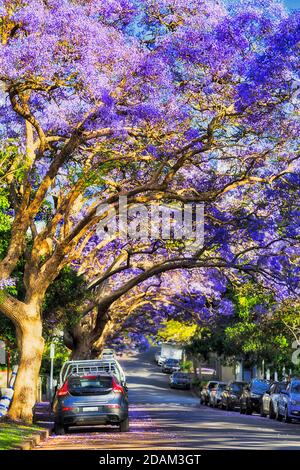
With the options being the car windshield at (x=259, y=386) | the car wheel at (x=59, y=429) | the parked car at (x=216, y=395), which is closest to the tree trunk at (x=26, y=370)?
the car wheel at (x=59, y=429)

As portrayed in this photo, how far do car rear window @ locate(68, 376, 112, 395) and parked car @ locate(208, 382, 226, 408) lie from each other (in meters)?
23.4

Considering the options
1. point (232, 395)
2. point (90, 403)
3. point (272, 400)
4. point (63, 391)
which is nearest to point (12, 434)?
point (90, 403)

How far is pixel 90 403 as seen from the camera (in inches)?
980

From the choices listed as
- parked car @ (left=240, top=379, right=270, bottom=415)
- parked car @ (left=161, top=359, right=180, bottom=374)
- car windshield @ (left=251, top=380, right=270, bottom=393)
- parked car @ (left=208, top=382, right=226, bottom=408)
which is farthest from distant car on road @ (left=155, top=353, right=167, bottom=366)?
car windshield @ (left=251, top=380, right=270, bottom=393)

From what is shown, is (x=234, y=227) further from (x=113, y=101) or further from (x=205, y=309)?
Result: (x=205, y=309)

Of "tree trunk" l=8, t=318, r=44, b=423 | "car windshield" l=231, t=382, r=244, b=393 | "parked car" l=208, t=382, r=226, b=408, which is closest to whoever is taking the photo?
"tree trunk" l=8, t=318, r=44, b=423

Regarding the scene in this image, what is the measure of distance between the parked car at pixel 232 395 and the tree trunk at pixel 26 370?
18.2 meters

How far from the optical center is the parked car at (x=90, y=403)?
2481 centimetres

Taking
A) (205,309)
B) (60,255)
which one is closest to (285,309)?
(205,309)

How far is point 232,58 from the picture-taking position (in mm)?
22641

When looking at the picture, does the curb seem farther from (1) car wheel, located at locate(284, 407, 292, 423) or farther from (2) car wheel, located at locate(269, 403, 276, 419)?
Answer: (2) car wheel, located at locate(269, 403, 276, 419)

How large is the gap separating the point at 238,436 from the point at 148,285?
22.4 metres

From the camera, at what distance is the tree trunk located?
2694cm

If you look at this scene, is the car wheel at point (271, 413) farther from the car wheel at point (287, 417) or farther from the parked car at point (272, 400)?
the car wheel at point (287, 417)
